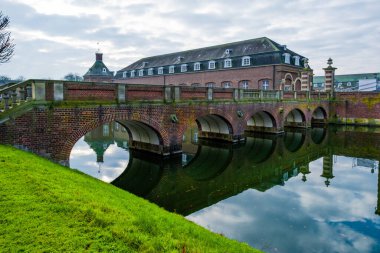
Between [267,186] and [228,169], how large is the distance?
2518 millimetres

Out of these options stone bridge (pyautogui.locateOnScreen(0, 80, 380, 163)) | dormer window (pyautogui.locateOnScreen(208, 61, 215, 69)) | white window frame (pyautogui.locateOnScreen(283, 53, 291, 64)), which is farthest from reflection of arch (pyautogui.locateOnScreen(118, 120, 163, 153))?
dormer window (pyautogui.locateOnScreen(208, 61, 215, 69))

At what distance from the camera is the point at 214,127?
1991 cm

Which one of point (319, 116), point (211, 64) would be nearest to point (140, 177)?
point (319, 116)

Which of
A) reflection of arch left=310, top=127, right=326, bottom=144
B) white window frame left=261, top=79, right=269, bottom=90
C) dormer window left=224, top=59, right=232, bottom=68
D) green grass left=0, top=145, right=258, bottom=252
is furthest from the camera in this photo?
dormer window left=224, top=59, right=232, bottom=68

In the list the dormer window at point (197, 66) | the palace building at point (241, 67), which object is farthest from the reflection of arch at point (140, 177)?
the dormer window at point (197, 66)

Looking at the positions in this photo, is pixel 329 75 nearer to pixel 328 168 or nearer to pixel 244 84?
pixel 244 84

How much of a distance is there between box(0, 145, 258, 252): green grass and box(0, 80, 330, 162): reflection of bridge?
4.30m

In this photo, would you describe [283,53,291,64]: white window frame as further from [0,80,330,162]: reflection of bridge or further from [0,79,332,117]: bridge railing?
[0,79,332,117]: bridge railing

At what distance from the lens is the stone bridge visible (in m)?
9.48

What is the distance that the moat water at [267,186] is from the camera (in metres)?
7.14

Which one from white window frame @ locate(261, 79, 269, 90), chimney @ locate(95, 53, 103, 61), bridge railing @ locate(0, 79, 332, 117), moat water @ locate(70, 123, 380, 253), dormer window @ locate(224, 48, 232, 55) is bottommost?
moat water @ locate(70, 123, 380, 253)

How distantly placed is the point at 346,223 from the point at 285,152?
9260 millimetres

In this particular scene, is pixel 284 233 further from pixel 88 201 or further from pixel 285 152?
pixel 285 152

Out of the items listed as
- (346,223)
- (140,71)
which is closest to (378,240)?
(346,223)
